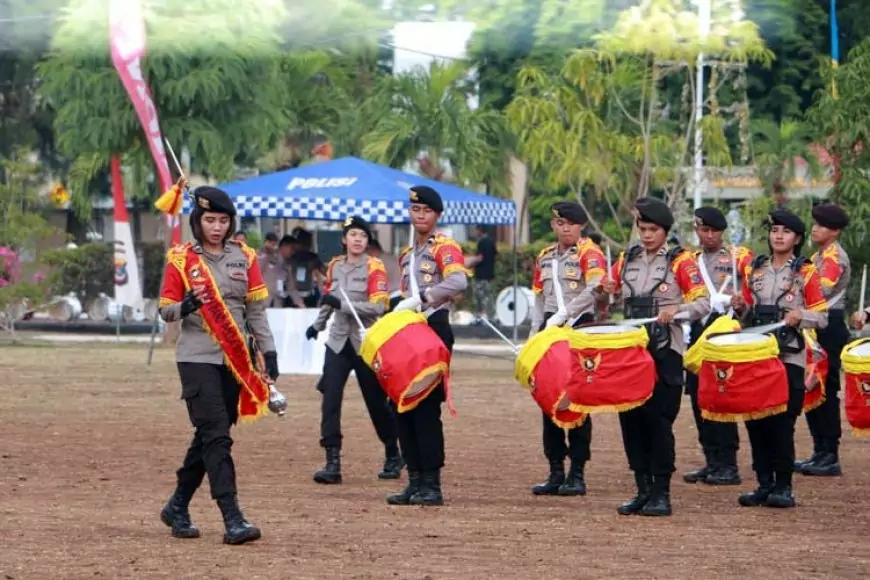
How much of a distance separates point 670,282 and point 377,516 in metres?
2.10

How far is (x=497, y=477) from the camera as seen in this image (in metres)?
13.0

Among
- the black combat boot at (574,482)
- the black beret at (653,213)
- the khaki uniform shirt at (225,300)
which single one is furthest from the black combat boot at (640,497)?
the khaki uniform shirt at (225,300)

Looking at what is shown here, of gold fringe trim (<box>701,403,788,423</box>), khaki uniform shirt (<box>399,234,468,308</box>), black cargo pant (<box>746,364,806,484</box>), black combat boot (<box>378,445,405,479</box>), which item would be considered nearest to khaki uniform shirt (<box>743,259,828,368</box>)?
black cargo pant (<box>746,364,806,484</box>)

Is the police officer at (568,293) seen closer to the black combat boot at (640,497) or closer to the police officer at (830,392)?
the black combat boot at (640,497)

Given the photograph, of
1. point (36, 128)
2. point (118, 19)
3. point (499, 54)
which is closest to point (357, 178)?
point (118, 19)

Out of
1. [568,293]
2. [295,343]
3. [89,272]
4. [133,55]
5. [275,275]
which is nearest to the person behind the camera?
[568,293]

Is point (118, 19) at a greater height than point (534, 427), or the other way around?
point (118, 19)

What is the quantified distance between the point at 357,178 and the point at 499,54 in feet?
37.7

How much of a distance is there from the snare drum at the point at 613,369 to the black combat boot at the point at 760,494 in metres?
1.28

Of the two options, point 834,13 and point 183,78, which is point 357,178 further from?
point 834,13

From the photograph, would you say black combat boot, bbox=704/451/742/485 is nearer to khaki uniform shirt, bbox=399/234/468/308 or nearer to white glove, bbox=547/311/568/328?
white glove, bbox=547/311/568/328

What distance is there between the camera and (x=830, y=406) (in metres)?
13.8

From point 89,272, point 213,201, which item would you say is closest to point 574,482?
point 213,201

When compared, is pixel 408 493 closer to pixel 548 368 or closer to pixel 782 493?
pixel 548 368
